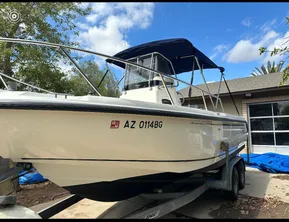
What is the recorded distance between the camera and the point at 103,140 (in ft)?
7.66

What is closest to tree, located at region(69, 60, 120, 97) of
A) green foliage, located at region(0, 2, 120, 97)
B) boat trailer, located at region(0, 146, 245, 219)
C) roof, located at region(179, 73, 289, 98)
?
green foliage, located at region(0, 2, 120, 97)

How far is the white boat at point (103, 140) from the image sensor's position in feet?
6.92

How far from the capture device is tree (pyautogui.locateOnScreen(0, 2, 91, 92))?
5.34 metres

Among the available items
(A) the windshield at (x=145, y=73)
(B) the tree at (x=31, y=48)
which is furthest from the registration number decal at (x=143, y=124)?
(B) the tree at (x=31, y=48)

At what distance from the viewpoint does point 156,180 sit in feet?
9.57

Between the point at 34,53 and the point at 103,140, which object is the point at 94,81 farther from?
the point at 34,53

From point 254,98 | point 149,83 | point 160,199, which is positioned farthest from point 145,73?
point 254,98

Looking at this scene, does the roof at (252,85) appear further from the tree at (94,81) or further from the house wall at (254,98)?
the tree at (94,81)

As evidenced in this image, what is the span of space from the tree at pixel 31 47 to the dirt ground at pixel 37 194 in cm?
233

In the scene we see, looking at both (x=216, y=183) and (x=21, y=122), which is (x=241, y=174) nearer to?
(x=216, y=183)

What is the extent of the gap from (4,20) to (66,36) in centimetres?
159

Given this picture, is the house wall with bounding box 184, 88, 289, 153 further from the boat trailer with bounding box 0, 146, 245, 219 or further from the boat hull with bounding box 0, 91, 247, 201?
the boat hull with bounding box 0, 91, 247, 201

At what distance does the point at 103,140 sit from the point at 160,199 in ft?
5.83

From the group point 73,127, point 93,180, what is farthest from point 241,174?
point 73,127
